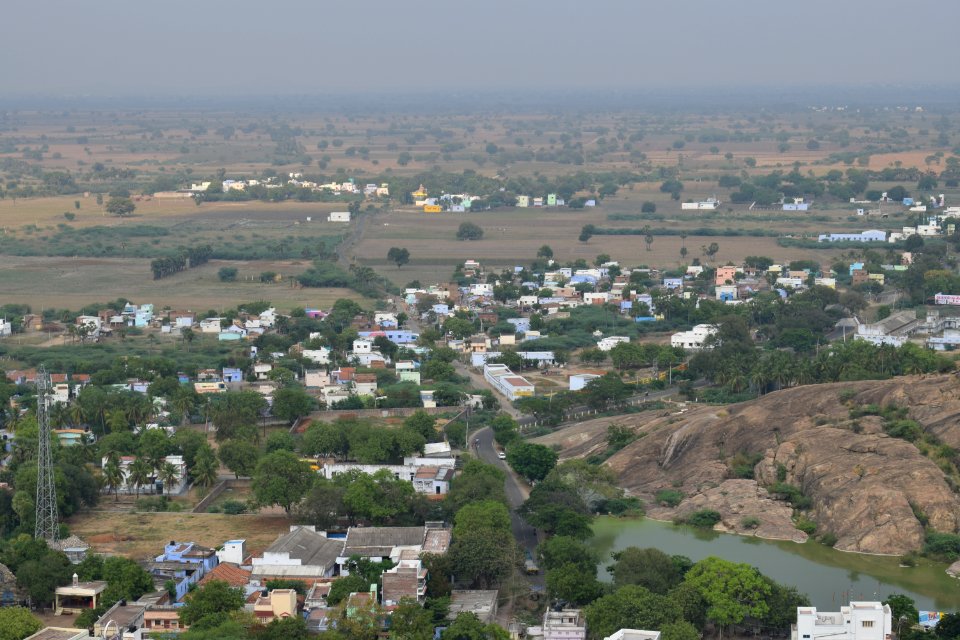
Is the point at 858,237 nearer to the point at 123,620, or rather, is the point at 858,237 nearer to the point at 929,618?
the point at 929,618

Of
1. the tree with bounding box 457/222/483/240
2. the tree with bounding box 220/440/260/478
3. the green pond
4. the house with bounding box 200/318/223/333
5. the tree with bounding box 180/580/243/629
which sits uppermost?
the tree with bounding box 180/580/243/629

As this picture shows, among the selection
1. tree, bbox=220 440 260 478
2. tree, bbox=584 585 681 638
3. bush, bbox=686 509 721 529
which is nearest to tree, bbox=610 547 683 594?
tree, bbox=584 585 681 638

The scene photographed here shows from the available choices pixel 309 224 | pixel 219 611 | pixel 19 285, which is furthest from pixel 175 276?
pixel 219 611

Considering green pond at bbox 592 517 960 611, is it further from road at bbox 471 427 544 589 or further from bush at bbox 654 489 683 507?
road at bbox 471 427 544 589

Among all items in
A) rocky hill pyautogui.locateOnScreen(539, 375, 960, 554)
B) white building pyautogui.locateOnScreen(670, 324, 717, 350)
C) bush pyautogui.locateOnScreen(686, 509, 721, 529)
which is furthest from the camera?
white building pyautogui.locateOnScreen(670, 324, 717, 350)

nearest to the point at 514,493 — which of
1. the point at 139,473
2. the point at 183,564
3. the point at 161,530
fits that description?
the point at 161,530

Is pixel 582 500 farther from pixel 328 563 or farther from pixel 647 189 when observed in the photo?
pixel 647 189

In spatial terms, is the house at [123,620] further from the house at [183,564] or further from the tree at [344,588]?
the tree at [344,588]
